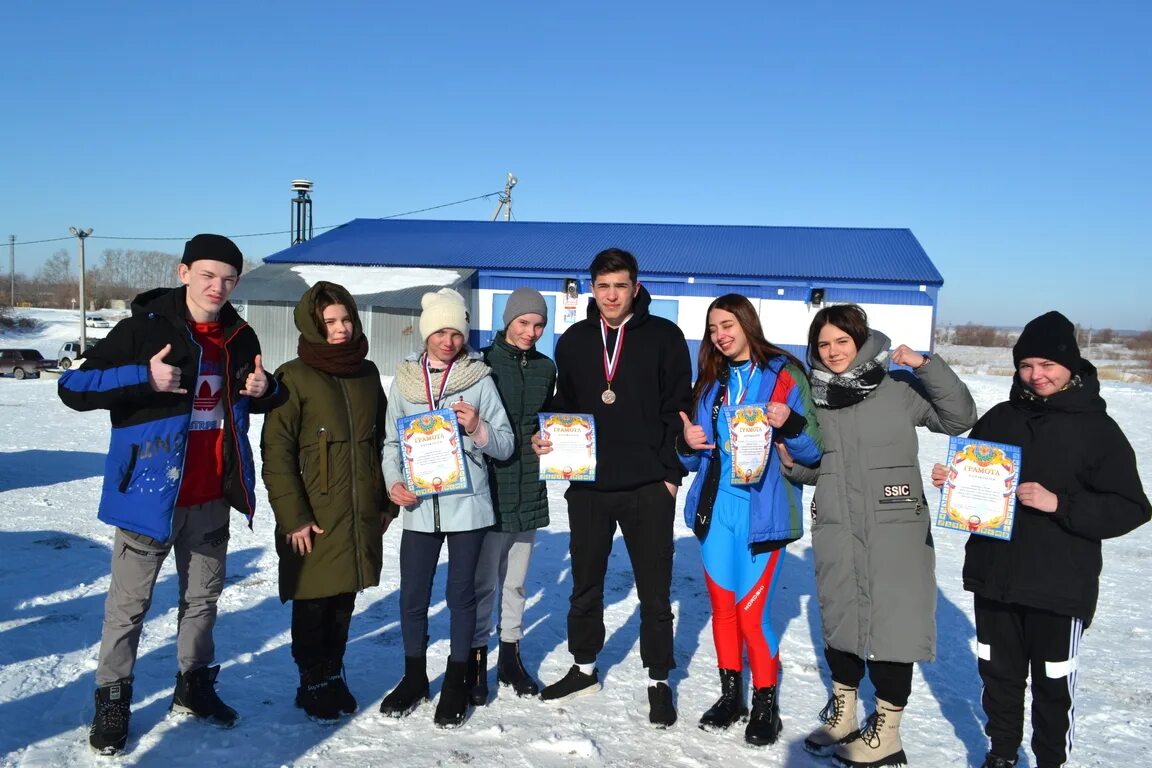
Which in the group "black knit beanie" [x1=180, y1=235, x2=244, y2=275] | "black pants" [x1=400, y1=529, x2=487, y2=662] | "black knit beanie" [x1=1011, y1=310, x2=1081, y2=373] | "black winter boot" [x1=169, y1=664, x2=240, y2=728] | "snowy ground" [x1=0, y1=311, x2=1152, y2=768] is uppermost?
"black knit beanie" [x1=180, y1=235, x2=244, y2=275]

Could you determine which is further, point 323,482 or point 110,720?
point 323,482

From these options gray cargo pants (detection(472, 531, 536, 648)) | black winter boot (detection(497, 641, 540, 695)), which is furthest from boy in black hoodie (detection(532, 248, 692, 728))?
gray cargo pants (detection(472, 531, 536, 648))

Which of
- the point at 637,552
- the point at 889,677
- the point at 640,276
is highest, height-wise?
the point at 640,276

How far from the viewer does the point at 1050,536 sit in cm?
311

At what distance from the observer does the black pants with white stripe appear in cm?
309

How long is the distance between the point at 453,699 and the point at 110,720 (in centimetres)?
139

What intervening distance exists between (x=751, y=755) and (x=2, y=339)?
177ft

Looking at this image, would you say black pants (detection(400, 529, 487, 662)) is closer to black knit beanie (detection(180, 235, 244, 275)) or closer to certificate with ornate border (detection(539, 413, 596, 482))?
Result: certificate with ornate border (detection(539, 413, 596, 482))

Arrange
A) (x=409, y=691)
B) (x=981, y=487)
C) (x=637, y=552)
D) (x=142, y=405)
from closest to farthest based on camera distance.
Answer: (x=981, y=487), (x=142, y=405), (x=409, y=691), (x=637, y=552)

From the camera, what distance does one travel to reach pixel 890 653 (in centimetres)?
333

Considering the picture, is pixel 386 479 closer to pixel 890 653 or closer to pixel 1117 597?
pixel 890 653

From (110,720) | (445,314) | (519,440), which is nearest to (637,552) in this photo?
(519,440)

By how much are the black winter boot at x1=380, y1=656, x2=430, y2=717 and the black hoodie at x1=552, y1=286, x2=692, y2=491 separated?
3.91 ft

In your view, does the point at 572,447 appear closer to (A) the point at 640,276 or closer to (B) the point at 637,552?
(B) the point at 637,552
